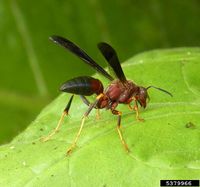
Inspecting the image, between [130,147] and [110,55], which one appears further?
[110,55]

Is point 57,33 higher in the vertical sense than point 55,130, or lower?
lower

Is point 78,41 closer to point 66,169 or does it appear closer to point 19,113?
point 19,113

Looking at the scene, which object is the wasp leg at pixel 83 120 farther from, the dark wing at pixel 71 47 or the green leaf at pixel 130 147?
the dark wing at pixel 71 47

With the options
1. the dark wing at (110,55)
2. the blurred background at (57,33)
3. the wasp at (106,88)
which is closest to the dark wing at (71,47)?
the wasp at (106,88)

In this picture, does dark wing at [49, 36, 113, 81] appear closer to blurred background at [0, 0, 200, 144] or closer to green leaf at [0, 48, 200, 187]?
green leaf at [0, 48, 200, 187]

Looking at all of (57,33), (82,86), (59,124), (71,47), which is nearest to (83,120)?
(59,124)

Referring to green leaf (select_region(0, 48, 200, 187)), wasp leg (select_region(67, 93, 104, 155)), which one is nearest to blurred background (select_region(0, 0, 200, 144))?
wasp leg (select_region(67, 93, 104, 155))

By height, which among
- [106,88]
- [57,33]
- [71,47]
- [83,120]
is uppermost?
[71,47]

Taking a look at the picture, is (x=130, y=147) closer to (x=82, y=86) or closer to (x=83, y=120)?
(x=83, y=120)
